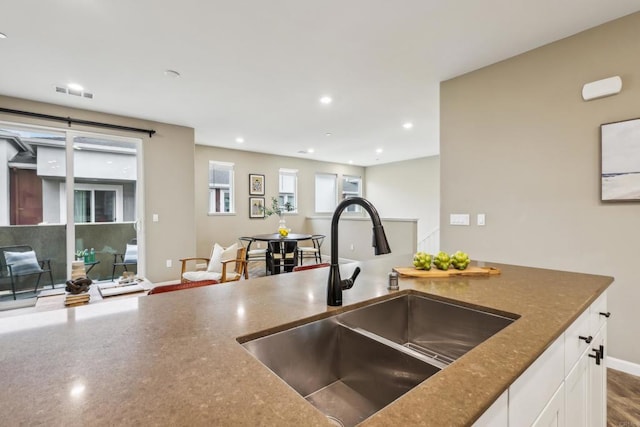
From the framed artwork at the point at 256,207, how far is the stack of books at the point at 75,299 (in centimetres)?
444

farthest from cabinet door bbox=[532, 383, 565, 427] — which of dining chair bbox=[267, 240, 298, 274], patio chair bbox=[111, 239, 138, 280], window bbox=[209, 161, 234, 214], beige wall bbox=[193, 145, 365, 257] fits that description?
window bbox=[209, 161, 234, 214]

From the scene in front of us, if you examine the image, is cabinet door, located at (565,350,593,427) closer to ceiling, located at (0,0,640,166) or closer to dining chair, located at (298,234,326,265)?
ceiling, located at (0,0,640,166)

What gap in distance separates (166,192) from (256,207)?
8.04 ft

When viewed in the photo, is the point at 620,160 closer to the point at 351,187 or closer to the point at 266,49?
the point at 266,49

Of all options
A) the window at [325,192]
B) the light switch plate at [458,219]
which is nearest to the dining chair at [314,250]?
the window at [325,192]

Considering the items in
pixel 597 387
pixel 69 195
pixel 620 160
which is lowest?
pixel 597 387

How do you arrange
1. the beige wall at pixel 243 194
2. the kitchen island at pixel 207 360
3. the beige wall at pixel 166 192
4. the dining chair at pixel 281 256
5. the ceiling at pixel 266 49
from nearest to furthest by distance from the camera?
the kitchen island at pixel 207 360 → the ceiling at pixel 266 49 → the beige wall at pixel 166 192 → the dining chair at pixel 281 256 → the beige wall at pixel 243 194

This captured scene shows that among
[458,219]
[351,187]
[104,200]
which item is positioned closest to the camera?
[458,219]

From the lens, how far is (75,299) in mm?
2469

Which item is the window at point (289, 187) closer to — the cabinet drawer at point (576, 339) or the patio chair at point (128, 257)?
the patio chair at point (128, 257)

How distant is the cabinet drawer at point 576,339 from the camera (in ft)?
3.22

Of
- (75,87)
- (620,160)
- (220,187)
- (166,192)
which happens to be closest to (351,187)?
(220,187)

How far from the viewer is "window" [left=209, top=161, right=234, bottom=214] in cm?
650

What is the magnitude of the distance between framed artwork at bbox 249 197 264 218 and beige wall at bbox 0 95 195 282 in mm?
1979
